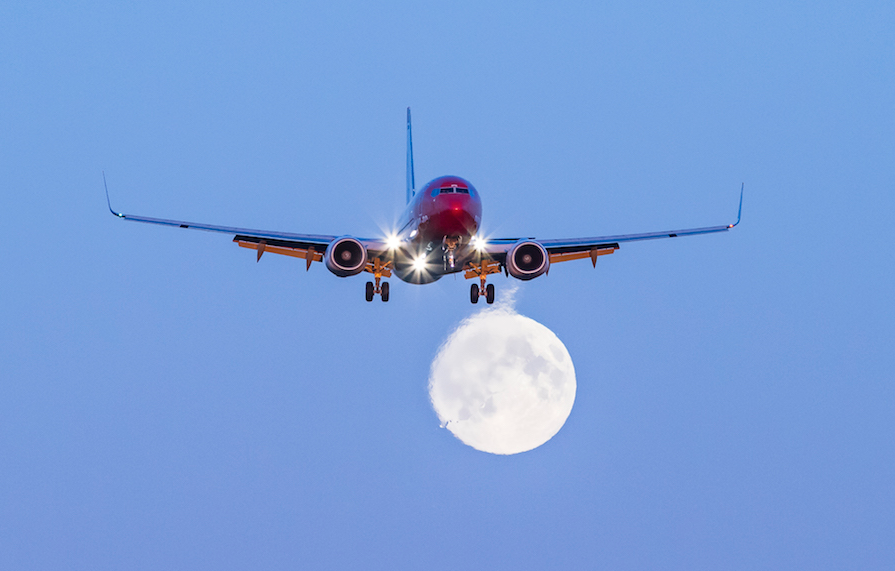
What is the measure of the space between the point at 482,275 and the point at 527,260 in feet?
8.73

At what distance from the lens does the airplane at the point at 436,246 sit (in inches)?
1638

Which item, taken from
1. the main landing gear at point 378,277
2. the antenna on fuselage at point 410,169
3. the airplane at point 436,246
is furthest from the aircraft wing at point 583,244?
the antenna on fuselage at point 410,169

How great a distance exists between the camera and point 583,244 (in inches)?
1885

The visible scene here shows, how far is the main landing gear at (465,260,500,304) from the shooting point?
46812 millimetres

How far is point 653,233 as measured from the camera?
48.2 metres

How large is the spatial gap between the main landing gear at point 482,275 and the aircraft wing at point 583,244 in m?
0.42

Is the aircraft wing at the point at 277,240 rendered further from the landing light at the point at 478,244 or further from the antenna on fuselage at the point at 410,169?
the antenna on fuselage at the point at 410,169

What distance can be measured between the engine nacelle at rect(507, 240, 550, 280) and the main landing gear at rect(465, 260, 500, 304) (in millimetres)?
2081

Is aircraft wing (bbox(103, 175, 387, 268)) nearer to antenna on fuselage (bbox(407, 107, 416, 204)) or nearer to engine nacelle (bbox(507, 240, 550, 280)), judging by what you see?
engine nacelle (bbox(507, 240, 550, 280))

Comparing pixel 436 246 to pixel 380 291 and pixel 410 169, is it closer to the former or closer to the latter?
pixel 380 291

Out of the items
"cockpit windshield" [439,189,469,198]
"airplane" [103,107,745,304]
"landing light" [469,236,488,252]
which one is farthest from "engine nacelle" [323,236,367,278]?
Result: "cockpit windshield" [439,189,469,198]

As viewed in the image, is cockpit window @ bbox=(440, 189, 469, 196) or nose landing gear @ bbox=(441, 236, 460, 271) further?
nose landing gear @ bbox=(441, 236, 460, 271)

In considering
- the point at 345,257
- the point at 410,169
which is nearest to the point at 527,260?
the point at 345,257

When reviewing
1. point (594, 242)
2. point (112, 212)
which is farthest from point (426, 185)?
point (112, 212)
